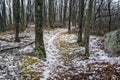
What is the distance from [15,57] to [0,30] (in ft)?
92.8

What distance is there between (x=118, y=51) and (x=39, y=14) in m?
6.11

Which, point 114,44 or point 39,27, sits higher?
point 39,27

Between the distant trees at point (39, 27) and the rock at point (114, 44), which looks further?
the rock at point (114, 44)

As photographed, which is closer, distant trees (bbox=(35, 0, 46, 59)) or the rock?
distant trees (bbox=(35, 0, 46, 59))

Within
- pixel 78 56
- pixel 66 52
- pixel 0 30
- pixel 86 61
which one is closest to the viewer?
pixel 86 61

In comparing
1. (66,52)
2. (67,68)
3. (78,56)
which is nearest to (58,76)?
(67,68)

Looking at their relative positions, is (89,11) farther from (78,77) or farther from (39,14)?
(78,77)

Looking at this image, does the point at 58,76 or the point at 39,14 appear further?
the point at 39,14

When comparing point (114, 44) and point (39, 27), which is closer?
point (39, 27)

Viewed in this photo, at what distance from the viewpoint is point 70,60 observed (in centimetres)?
1359

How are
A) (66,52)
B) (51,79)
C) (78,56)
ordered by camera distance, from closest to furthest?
(51,79) → (78,56) → (66,52)

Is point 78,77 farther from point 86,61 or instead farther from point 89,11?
point 89,11

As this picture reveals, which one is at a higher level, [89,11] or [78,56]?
[89,11]

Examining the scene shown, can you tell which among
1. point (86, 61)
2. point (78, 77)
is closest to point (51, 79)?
point (78, 77)
